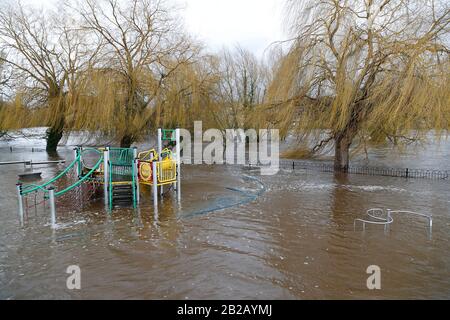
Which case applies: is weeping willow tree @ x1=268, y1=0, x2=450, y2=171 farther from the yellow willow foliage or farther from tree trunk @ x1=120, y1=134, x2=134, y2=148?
the yellow willow foliage

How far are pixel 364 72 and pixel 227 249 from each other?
32.5 ft

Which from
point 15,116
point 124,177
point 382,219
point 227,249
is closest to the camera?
point 227,249

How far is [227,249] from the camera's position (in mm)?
5676

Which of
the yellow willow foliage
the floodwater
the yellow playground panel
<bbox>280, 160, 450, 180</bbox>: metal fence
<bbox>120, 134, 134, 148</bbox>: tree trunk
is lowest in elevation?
the floodwater

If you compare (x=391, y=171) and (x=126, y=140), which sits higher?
(x=126, y=140)

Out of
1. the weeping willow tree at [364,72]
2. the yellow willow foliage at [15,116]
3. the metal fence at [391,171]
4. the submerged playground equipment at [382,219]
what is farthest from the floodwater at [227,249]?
the yellow willow foliage at [15,116]

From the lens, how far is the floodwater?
430 centimetres

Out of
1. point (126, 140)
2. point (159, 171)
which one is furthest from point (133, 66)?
point (159, 171)

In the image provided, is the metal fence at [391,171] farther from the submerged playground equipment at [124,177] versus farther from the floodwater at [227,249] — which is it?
the submerged playground equipment at [124,177]

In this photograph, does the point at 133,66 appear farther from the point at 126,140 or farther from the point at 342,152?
the point at 342,152

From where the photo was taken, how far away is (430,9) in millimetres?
11852

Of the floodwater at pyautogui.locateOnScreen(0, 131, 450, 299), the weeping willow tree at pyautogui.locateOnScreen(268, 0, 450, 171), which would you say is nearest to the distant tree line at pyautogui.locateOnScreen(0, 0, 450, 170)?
the weeping willow tree at pyautogui.locateOnScreen(268, 0, 450, 171)

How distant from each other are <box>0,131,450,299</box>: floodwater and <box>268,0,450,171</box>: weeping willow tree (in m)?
3.62
